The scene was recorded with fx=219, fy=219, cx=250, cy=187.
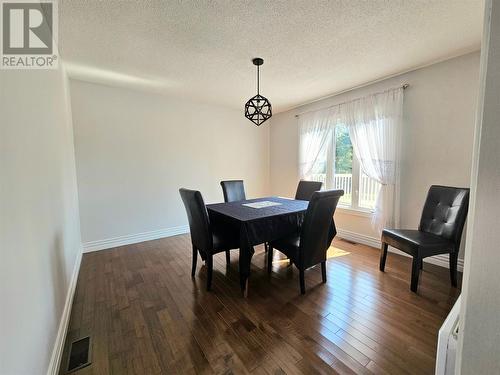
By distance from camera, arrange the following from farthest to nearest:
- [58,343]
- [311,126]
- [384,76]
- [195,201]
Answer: [311,126] < [384,76] < [195,201] < [58,343]

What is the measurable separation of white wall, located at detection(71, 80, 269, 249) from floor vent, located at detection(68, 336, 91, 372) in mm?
2035

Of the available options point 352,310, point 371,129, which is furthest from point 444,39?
point 352,310

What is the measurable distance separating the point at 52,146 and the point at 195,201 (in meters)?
1.19

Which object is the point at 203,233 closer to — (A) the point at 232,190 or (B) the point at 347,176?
(A) the point at 232,190

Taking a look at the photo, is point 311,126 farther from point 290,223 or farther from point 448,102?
point 290,223

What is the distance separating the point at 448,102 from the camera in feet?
8.37

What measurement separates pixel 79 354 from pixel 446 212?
3436 mm

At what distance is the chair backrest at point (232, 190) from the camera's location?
3369mm

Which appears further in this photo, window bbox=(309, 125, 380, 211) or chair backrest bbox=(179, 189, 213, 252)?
window bbox=(309, 125, 380, 211)

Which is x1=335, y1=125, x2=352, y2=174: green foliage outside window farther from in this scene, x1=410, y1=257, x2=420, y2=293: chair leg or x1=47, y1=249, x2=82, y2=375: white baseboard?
x1=47, y1=249, x2=82, y2=375: white baseboard

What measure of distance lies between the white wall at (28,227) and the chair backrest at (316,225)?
1.84m

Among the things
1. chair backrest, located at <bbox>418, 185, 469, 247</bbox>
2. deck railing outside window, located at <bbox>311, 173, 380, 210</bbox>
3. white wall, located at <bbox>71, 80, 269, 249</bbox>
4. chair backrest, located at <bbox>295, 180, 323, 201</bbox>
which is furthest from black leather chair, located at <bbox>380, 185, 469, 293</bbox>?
white wall, located at <bbox>71, 80, 269, 249</bbox>

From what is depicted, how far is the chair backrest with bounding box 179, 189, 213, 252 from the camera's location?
6.76 feet

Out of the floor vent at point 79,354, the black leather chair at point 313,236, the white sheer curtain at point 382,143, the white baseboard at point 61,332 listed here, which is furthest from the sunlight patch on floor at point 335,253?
the white baseboard at point 61,332
